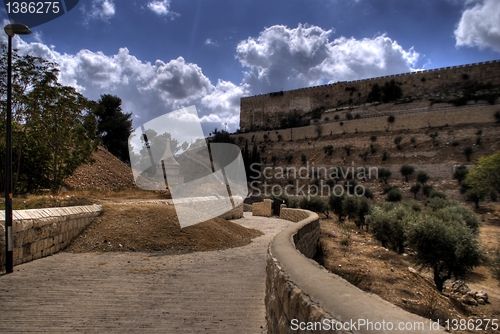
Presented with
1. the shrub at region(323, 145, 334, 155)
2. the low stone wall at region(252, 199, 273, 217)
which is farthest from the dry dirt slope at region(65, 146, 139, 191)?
the shrub at region(323, 145, 334, 155)

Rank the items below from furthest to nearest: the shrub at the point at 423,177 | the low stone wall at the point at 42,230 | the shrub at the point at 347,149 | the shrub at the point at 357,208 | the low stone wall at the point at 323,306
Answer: the shrub at the point at 347,149 → the shrub at the point at 423,177 → the shrub at the point at 357,208 → the low stone wall at the point at 42,230 → the low stone wall at the point at 323,306

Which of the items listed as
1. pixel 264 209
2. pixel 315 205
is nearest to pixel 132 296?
pixel 264 209

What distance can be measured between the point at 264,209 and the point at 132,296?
18.0 metres

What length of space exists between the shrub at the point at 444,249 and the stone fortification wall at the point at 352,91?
180 feet

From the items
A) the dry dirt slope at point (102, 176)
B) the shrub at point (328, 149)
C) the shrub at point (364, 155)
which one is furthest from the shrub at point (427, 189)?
the dry dirt slope at point (102, 176)

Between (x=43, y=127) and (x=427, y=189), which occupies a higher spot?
(x=43, y=127)

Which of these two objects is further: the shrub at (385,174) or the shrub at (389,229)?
the shrub at (385,174)

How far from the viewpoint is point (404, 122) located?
47594mm

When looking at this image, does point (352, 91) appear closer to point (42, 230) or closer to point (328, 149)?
point (328, 149)

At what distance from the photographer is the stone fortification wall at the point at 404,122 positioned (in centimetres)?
4222

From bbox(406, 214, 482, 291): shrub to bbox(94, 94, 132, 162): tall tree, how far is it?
32.5 metres

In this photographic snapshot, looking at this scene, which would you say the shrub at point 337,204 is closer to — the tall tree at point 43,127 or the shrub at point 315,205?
the shrub at point 315,205

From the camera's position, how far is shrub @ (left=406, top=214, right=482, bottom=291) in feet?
29.4

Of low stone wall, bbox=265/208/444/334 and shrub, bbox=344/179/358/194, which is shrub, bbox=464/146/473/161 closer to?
shrub, bbox=344/179/358/194
